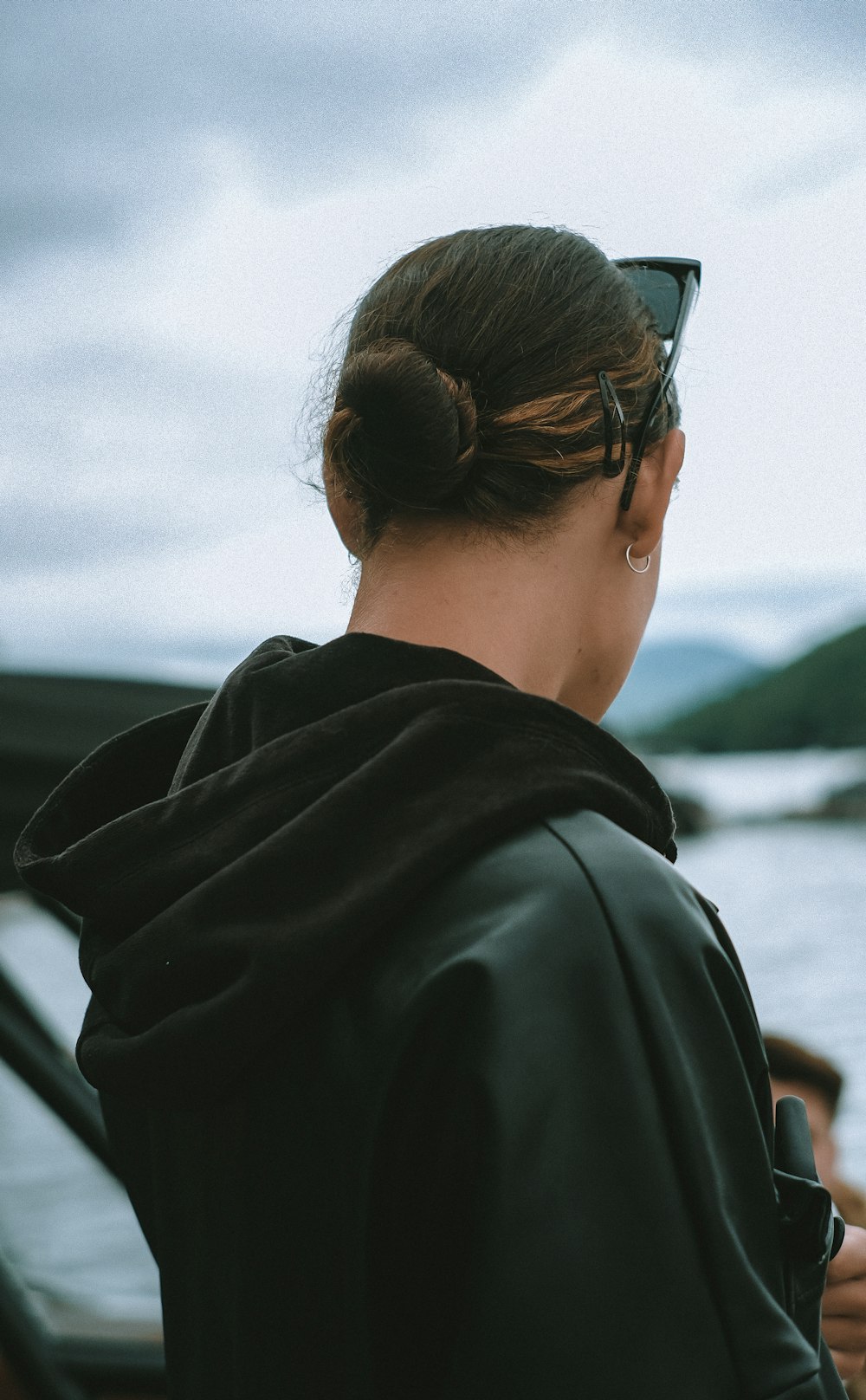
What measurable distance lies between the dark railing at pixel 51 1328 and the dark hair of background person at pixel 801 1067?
1.47m

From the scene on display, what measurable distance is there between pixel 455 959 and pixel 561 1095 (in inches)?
3.9

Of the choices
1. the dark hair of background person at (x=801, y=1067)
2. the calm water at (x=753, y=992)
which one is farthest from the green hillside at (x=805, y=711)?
the dark hair of background person at (x=801, y=1067)

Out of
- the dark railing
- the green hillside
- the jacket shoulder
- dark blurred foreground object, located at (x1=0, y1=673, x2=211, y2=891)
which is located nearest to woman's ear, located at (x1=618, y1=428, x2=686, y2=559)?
the jacket shoulder

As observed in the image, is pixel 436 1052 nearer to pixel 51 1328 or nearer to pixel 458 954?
pixel 458 954

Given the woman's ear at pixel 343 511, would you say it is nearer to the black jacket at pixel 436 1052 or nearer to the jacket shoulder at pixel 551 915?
the black jacket at pixel 436 1052

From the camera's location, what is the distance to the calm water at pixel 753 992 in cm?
372

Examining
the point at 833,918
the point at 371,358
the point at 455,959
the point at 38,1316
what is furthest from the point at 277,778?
the point at 833,918

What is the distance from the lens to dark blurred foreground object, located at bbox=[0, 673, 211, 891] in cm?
234

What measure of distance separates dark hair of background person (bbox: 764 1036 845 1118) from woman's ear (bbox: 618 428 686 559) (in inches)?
83.5

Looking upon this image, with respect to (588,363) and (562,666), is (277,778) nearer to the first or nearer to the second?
(562,666)

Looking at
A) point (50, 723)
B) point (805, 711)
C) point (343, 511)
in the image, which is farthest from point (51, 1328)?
point (805, 711)

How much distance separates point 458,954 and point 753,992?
1176 millimetres

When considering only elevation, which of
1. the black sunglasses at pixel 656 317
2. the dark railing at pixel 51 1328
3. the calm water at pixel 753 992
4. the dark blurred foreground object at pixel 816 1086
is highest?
the black sunglasses at pixel 656 317

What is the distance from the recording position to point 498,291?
1.00 metres
